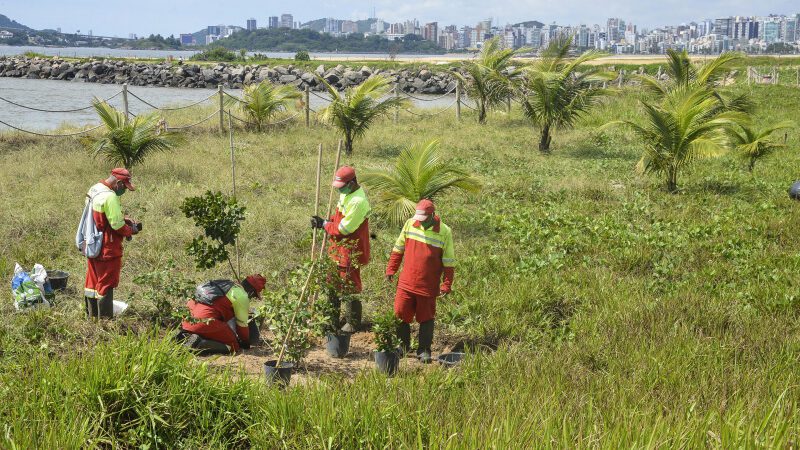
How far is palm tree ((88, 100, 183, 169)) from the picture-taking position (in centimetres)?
1358

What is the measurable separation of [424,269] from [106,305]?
3.00m

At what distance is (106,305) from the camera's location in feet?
24.0

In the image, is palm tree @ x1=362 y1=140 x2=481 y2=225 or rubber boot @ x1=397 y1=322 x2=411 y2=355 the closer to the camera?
rubber boot @ x1=397 y1=322 x2=411 y2=355

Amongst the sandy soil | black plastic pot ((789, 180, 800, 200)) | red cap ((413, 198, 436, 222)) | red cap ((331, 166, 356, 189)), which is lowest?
the sandy soil

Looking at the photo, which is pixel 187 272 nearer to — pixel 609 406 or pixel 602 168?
pixel 609 406

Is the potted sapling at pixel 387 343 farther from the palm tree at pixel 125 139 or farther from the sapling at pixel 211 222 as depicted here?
the palm tree at pixel 125 139

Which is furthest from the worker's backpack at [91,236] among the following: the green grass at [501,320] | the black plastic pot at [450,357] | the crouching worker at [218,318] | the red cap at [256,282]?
the black plastic pot at [450,357]

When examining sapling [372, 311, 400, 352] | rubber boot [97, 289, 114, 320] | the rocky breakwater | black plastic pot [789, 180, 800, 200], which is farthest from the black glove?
→ the rocky breakwater

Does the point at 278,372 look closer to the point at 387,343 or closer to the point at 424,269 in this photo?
the point at 387,343

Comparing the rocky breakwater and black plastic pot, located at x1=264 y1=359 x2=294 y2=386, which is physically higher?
the rocky breakwater

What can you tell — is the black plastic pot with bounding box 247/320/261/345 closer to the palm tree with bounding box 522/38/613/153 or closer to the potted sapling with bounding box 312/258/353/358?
the potted sapling with bounding box 312/258/353/358

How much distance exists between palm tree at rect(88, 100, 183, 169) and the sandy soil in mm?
7473

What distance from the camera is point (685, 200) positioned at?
12.8 m

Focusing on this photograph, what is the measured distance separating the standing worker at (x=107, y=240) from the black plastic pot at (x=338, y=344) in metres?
2.06
